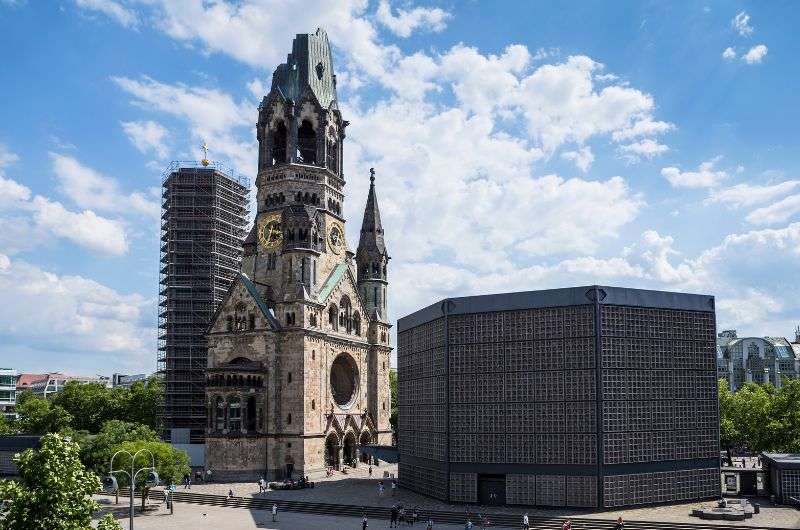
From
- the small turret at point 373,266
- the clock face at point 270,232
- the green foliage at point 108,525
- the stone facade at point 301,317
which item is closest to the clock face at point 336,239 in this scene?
the stone facade at point 301,317

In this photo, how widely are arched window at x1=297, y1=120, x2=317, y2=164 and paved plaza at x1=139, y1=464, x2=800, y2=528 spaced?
120 feet

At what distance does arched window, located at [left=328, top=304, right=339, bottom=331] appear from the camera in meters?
86.8

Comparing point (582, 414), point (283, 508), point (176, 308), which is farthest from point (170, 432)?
point (582, 414)

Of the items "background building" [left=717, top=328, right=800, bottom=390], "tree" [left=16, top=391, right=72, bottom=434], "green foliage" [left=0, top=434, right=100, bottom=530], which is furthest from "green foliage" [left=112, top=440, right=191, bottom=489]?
"background building" [left=717, top=328, right=800, bottom=390]

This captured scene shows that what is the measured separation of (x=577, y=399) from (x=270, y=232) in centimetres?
4473

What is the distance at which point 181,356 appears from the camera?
99000mm

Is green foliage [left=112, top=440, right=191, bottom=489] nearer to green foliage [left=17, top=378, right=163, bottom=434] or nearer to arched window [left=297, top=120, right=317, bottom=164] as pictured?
green foliage [left=17, top=378, right=163, bottom=434]

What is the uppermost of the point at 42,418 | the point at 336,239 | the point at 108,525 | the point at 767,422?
the point at 336,239

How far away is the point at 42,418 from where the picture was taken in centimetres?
10181

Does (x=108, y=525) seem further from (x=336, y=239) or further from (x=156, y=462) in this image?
(x=336, y=239)

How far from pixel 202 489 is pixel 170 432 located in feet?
88.7

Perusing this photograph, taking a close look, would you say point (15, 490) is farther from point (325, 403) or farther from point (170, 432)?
point (170, 432)

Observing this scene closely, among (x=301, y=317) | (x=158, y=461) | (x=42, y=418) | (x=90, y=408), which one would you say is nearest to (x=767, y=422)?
(x=301, y=317)

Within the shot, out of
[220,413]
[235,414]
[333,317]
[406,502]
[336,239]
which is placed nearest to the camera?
[406,502]
